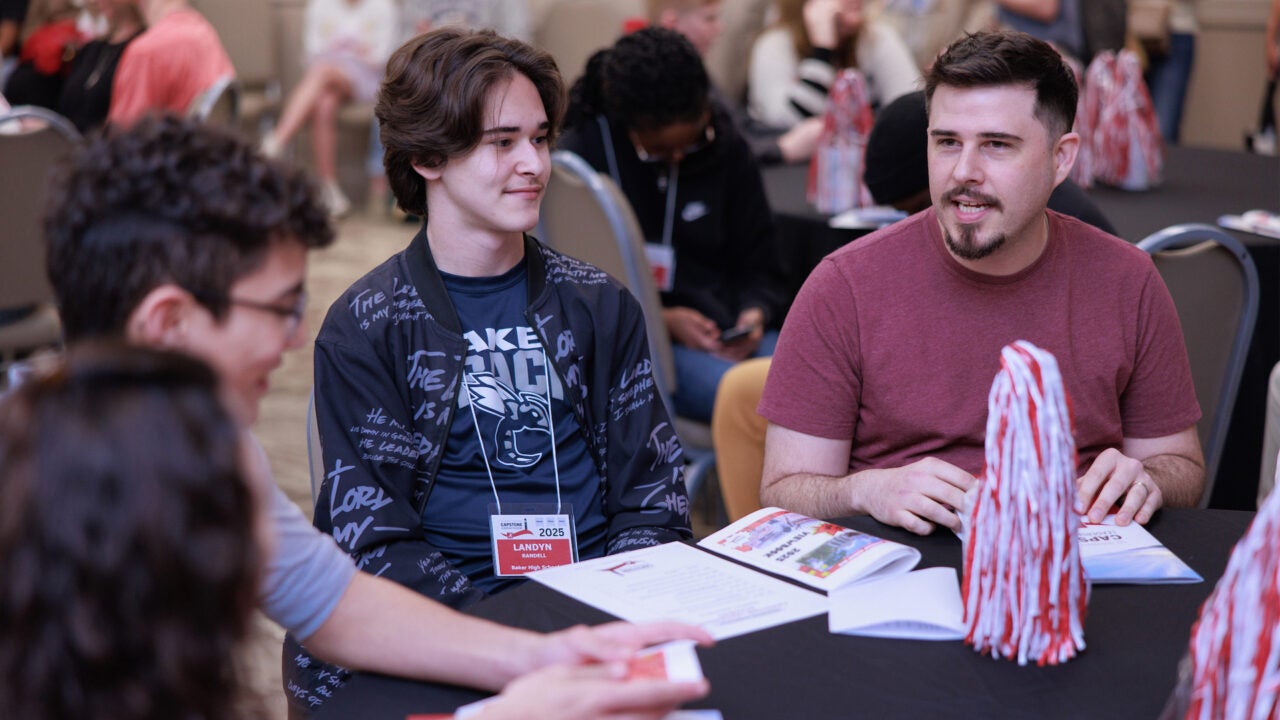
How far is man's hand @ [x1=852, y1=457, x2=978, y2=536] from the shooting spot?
1432mm

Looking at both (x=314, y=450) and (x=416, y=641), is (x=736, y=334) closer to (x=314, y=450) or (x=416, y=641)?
(x=314, y=450)

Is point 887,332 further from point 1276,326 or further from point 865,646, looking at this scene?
point 1276,326

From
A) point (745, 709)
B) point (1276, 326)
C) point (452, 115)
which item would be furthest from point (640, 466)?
point (1276, 326)

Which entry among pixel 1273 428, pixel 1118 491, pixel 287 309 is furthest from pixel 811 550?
pixel 1273 428

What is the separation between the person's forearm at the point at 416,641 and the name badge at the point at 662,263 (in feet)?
6.11

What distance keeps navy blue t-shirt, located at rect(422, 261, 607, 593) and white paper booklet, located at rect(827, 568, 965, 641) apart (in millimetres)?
567

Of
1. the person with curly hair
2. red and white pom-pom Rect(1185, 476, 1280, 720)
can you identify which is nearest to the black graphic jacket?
the person with curly hair

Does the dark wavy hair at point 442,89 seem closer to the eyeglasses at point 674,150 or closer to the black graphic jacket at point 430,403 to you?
the black graphic jacket at point 430,403

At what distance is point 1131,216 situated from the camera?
3.14 metres

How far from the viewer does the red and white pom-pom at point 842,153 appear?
3.34m

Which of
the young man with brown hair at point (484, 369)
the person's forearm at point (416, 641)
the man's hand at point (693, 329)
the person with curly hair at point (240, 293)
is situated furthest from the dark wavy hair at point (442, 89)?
the man's hand at point (693, 329)

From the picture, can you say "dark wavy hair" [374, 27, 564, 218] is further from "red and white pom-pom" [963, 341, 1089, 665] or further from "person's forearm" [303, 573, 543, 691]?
"red and white pom-pom" [963, 341, 1089, 665]

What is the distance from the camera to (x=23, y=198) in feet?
10.3

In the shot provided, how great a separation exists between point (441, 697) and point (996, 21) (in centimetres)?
481
